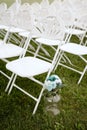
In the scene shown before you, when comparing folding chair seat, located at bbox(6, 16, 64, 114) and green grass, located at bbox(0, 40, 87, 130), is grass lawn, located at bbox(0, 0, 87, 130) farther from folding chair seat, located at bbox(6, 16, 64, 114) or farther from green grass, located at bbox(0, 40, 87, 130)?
folding chair seat, located at bbox(6, 16, 64, 114)

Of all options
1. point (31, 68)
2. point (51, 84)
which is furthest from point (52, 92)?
point (31, 68)

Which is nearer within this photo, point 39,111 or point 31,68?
point 31,68

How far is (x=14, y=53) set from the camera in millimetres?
3578

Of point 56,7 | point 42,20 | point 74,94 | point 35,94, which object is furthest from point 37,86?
point 56,7

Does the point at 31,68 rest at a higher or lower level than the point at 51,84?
higher

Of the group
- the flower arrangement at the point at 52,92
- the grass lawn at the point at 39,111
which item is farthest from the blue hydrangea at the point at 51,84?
the grass lawn at the point at 39,111

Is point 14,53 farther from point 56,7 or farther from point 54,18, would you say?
point 56,7

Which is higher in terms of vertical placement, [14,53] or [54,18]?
[54,18]

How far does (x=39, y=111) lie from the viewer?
10.9 feet

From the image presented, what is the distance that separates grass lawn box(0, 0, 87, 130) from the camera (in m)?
3.06

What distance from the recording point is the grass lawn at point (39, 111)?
3.06 metres

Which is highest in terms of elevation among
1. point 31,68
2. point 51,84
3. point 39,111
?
point 31,68

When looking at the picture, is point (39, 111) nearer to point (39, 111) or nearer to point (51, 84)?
point (39, 111)

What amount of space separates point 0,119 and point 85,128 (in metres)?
1.11
